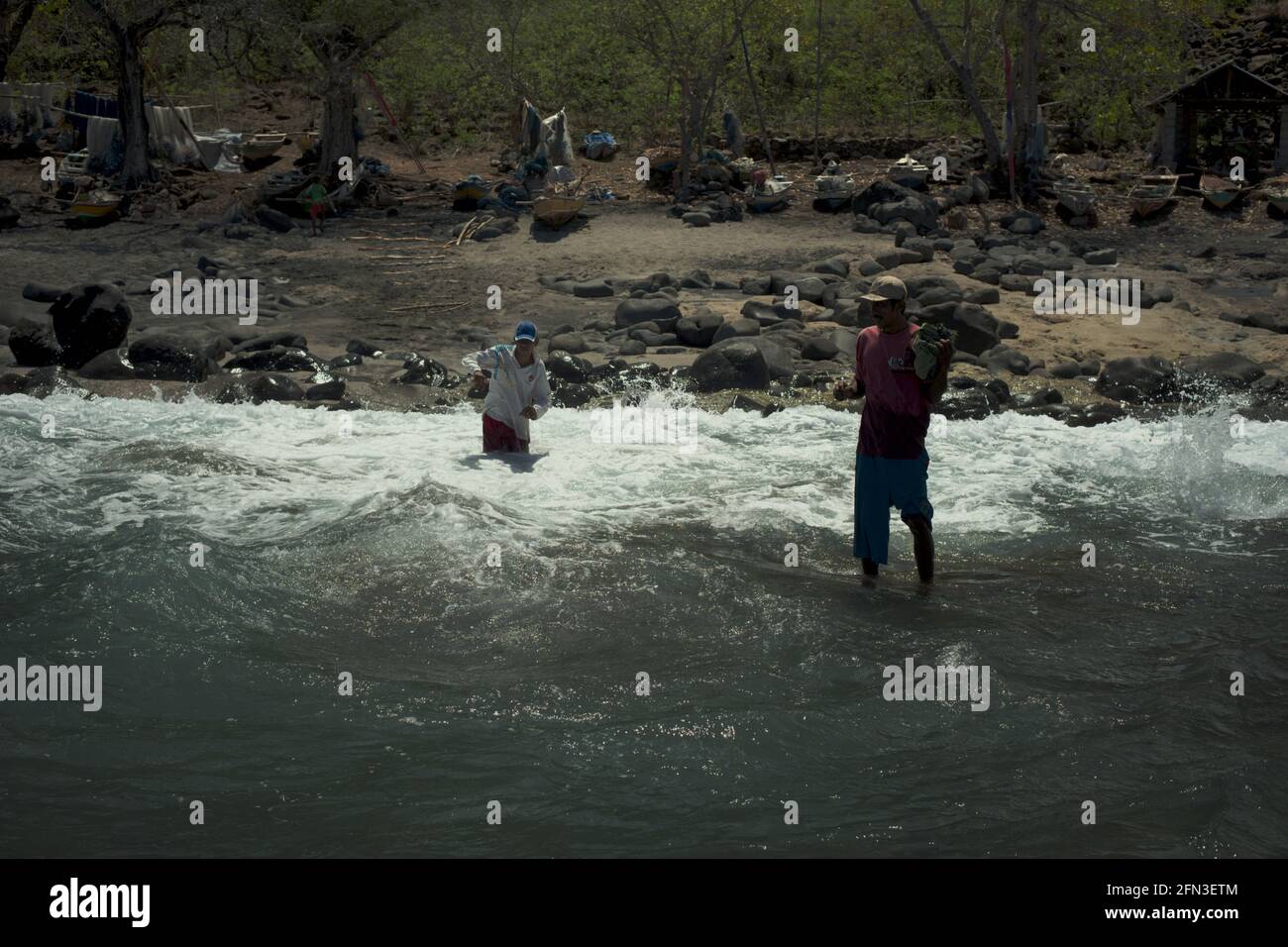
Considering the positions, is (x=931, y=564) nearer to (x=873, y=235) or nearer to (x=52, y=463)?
(x=52, y=463)

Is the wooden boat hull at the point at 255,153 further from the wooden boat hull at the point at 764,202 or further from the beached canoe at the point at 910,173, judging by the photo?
the beached canoe at the point at 910,173

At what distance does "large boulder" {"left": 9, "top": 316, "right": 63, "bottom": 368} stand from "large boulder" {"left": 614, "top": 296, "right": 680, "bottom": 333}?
5.42 m

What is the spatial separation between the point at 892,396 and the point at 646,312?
7.45 m

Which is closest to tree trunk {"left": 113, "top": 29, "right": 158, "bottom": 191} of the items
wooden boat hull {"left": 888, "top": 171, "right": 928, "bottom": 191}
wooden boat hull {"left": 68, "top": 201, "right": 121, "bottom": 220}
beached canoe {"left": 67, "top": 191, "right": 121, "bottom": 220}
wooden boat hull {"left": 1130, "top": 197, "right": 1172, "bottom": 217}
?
beached canoe {"left": 67, "top": 191, "right": 121, "bottom": 220}

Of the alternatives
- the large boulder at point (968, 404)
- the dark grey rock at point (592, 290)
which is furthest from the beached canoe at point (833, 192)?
the large boulder at point (968, 404)

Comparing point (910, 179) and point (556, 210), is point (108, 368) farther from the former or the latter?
point (910, 179)

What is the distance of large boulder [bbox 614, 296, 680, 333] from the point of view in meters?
13.5

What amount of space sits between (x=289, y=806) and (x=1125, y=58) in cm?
2178

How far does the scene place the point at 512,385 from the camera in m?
8.83

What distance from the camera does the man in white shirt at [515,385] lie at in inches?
338

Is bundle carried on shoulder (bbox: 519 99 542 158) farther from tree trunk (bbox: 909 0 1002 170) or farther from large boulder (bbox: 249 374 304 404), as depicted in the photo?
large boulder (bbox: 249 374 304 404)

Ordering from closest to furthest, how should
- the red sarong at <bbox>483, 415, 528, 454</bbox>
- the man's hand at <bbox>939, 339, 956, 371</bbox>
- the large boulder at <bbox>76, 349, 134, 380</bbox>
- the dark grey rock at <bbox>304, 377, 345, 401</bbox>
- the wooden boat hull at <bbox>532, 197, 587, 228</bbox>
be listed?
the man's hand at <bbox>939, 339, 956, 371</bbox>
the red sarong at <bbox>483, 415, 528, 454</bbox>
the dark grey rock at <bbox>304, 377, 345, 401</bbox>
the large boulder at <bbox>76, 349, 134, 380</bbox>
the wooden boat hull at <bbox>532, 197, 587, 228</bbox>
